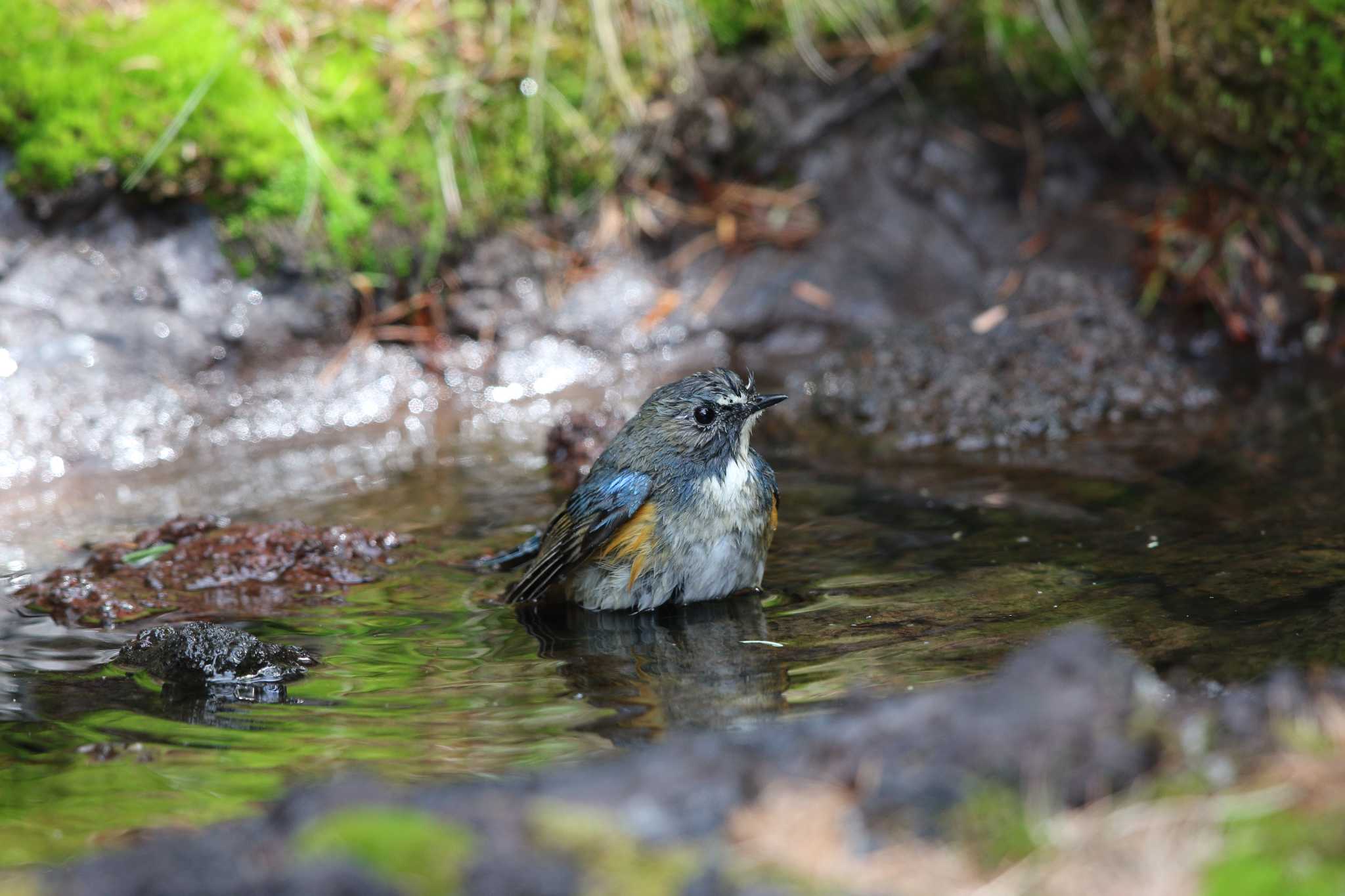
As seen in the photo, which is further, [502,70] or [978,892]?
[502,70]

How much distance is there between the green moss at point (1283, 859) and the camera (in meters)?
2.15

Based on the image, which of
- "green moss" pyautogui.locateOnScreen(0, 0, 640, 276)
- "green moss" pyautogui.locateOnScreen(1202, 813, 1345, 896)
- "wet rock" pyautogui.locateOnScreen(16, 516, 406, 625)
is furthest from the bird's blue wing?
"green moss" pyautogui.locateOnScreen(0, 0, 640, 276)

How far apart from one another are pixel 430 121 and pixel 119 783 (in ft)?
20.2

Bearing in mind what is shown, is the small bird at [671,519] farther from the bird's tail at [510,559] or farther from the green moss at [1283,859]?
the green moss at [1283,859]

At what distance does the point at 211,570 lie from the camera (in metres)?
5.50

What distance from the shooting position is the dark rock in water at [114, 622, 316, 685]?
429cm

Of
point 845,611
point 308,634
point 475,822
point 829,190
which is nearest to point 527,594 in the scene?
point 308,634

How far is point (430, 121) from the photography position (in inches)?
343

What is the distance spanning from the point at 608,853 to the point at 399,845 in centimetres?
37

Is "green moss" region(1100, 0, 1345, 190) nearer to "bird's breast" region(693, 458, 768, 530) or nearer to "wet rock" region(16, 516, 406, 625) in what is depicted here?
"bird's breast" region(693, 458, 768, 530)

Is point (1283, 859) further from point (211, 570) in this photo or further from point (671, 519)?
point (211, 570)

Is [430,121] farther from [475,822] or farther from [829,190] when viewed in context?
[475,822]

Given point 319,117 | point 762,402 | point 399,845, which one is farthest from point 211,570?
point 319,117

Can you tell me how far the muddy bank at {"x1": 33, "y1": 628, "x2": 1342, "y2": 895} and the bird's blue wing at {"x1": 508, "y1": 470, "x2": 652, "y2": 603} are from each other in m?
2.53
